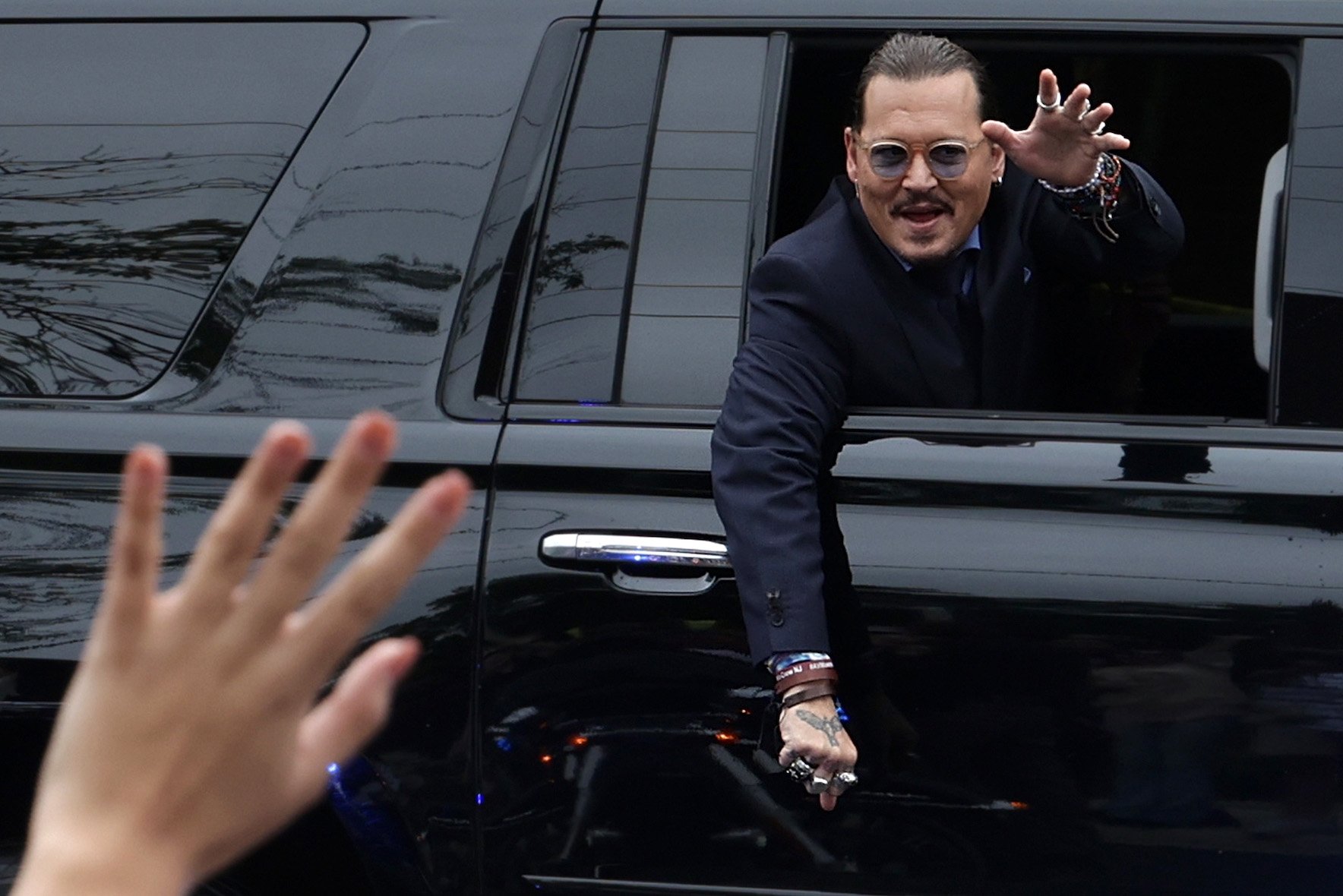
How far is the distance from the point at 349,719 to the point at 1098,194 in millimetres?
1761

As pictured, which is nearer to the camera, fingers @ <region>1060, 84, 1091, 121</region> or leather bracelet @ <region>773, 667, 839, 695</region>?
leather bracelet @ <region>773, 667, 839, 695</region>

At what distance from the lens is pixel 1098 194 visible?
2.19 metres

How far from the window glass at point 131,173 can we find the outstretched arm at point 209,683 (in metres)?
1.49

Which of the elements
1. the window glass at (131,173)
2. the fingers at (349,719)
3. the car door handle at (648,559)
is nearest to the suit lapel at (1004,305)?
the car door handle at (648,559)

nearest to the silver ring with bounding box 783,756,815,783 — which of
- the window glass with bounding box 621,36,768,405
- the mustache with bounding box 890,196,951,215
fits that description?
the window glass with bounding box 621,36,768,405

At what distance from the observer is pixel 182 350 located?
2016 mm

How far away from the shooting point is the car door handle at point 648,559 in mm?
1854

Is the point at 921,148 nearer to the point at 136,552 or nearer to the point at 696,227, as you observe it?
the point at 696,227

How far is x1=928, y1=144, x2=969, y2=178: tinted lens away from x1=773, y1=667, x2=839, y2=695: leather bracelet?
0.72m

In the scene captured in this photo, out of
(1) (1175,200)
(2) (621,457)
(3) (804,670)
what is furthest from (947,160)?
(1) (1175,200)

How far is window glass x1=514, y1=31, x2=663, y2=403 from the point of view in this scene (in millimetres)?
1951

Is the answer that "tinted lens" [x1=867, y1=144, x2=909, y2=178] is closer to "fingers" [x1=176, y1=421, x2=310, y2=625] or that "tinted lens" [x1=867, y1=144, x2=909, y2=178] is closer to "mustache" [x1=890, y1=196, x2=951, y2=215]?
"mustache" [x1=890, y1=196, x2=951, y2=215]

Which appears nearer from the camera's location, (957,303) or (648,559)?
(648,559)

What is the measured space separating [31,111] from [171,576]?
0.69m
